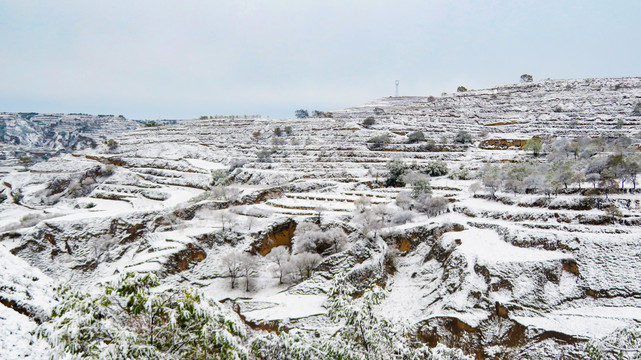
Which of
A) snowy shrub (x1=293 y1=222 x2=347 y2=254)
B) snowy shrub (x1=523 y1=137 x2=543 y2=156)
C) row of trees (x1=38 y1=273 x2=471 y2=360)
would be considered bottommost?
snowy shrub (x1=293 y1=222 x2=347 y2=254)

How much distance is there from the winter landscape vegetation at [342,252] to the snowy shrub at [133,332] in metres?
0.03

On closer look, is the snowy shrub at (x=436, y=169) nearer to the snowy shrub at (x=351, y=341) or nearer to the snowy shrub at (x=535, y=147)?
the snowy shrub at (x=535, y=147)

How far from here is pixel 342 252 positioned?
2458cm

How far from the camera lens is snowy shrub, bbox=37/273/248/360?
4.17m

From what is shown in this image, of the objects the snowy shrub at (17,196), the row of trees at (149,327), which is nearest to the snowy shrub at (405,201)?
the row of trees at (149,327)

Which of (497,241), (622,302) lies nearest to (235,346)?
(622,302)

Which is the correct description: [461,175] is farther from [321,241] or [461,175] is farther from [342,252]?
[342,252]

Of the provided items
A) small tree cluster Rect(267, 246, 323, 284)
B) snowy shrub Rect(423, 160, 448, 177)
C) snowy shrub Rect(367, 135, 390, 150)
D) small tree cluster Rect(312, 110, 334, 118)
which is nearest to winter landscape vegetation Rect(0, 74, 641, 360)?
small tree cluster Rect(267, 246, 323, 284)

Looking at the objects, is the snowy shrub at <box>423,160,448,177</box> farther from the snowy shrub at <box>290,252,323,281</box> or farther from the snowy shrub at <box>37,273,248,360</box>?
the snowy shrub at <box>37,273,248,360</box>

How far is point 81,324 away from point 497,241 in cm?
2402

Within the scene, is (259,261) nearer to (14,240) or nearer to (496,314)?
(496,314)

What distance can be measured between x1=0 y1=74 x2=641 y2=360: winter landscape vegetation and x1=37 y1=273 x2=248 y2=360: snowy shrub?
3cm

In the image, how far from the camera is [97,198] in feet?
148

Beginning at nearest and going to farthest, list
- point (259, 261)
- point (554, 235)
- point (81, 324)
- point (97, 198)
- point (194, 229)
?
point (81, 324) < point (554, 235) < point (259, 261) < point (194, 229) < point (97, 198)
